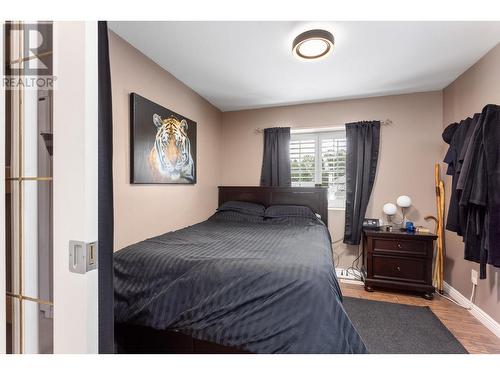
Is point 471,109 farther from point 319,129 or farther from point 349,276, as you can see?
point 349,276

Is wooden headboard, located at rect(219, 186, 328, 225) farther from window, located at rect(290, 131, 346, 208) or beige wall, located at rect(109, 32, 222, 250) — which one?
beige wall, located at rect(109, 32, 222, 250)

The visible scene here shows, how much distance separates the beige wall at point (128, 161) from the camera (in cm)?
211

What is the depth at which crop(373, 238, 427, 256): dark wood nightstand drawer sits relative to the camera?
2832 millimetres

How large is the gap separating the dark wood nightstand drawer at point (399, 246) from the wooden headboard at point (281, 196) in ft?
2.41

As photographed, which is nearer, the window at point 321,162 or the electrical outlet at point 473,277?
the electrical outlet at point 473,277

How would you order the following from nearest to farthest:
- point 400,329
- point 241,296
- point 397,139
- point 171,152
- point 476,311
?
point 241,296, point 400,329, point 476,311, point 171,152, point 397,139

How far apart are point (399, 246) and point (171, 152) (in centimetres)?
287

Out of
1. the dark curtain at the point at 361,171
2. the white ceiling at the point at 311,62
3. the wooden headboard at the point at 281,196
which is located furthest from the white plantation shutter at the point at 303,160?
the white ceiling at the point at 311,62

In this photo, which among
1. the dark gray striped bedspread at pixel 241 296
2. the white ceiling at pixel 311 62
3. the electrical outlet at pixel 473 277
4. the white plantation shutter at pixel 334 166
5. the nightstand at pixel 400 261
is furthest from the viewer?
the white plantation shutter at pixel 334 166

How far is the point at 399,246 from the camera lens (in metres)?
2.90

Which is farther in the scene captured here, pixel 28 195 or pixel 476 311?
pixel 476 311

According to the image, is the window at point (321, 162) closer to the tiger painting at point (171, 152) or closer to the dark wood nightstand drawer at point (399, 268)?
the dark wood nightstand drawer at point (399, 268)

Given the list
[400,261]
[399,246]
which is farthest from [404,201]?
[400,261]

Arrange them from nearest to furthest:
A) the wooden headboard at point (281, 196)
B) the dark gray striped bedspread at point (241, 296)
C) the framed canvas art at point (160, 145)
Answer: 1. the dark gray striped bedspread at point (241, 296)
2. the framed canvas art at point (160, 145)
3. the wooden headboard at point (281, 196)
